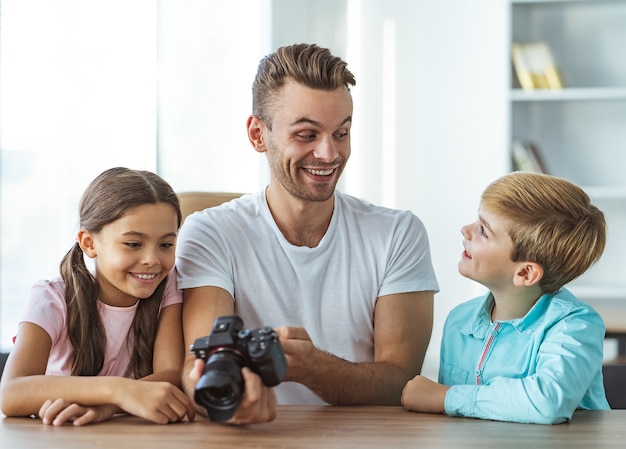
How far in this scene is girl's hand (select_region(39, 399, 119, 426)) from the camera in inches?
54.9

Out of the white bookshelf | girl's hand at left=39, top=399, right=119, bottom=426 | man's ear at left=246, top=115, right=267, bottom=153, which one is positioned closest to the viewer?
girl's hand at left=39, top=399, right=119, bottom=426

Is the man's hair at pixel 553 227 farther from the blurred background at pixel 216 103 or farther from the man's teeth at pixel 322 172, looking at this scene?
the blurred background at pixel 216 103

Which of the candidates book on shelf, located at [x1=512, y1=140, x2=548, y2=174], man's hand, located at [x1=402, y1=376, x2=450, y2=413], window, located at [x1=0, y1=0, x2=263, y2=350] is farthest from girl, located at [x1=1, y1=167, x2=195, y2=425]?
book on shelf, located at [x1=512, y1=140, x2=548, y2=174]

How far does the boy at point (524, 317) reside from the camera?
1.46 m

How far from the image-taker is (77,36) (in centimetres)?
358

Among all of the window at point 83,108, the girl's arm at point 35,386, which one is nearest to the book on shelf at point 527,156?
the window at point 83,108

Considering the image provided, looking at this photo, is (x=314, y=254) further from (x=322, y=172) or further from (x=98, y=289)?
(x=98, y=289)

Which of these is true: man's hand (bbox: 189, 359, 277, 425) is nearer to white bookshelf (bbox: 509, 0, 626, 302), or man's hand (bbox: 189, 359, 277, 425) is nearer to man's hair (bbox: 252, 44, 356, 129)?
man's hair (bbox: 252, 44, 356, 129)

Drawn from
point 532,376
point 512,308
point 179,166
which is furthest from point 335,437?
point 179,166

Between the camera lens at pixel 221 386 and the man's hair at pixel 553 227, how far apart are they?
2.09 ft

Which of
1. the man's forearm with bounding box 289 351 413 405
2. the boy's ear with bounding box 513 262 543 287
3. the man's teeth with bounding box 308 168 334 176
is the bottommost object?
the man's forearm with bounding box 289 351 413 405

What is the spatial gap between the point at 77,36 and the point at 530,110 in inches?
86.5

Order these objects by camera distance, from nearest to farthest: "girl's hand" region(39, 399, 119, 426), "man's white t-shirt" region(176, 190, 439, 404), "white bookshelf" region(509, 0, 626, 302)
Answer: "girl's hand" region(39, 399, 119, 426) → "man's white t-shirt" region(176, 190, 439, 404) → "white bookshelf" region(509, 0, 626, 302)

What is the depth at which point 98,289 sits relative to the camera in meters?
1.83
